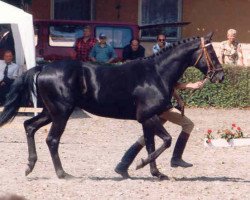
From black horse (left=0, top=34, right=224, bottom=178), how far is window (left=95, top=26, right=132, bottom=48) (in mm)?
11432

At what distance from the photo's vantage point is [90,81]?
10375 mm

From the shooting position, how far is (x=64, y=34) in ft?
72.0

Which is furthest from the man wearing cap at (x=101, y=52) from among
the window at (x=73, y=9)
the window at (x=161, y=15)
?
the window at (x=73, y=9)

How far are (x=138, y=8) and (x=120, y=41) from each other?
9.73 ft

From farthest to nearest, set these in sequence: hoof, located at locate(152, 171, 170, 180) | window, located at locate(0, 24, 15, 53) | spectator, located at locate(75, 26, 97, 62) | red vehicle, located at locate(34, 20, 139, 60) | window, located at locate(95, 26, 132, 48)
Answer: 1. window, located at locate(95, 26, 132, 48)
2. red vehicle, located at locate(34, 20, 139, 60)
3. spectator, located at locate(75, 26, 97, 62)
4. window, located at locate(0, 24, 15, 53)
5. hoof, located at locate(152, 171, 170, 180)

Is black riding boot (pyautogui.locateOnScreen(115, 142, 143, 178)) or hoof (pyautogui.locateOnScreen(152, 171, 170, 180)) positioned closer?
hoof (pyautogui.locateOnScreen(152, 171, 170, 180))

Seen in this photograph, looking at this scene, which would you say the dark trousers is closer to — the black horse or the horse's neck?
the black horse

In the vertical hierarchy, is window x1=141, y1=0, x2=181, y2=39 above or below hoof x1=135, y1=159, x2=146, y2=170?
above

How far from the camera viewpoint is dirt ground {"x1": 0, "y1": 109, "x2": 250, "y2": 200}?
9.48m

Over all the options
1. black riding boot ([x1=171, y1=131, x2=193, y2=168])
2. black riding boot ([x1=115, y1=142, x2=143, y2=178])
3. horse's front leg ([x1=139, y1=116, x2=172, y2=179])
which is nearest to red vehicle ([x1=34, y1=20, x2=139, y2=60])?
black riding boot ([x1=171, y1=131, x2=193, y2=168])

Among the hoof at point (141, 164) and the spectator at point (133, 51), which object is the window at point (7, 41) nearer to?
the spectator at point (133, 51)

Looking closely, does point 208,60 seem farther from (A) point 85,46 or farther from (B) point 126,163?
(A) point 85,46

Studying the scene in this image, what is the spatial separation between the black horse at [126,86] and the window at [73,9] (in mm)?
14735

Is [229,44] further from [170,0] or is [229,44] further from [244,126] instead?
[170,0]
